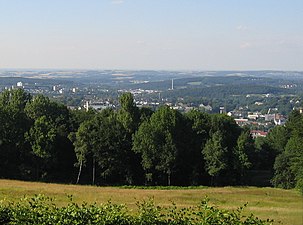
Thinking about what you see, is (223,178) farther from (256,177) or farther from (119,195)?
(119,195)

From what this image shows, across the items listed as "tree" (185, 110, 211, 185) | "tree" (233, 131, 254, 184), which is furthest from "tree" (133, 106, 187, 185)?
"tree" (233, 131, 254, 184)

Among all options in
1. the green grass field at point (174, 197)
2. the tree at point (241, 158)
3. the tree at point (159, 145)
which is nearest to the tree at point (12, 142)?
the green grass field at point (174, 197)

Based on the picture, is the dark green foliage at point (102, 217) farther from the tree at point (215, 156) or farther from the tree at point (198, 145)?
the tree at point (198, 145)

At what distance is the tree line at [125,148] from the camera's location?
151 ft

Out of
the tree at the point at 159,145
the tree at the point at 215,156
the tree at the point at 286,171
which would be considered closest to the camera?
the tree at the point at 159,145

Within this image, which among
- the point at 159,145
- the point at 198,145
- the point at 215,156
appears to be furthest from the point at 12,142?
the point at 215,156

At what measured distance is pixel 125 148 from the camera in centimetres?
4794

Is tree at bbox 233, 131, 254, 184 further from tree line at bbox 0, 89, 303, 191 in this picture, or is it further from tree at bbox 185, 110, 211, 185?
tree at bbox 185, 110, 211, 185

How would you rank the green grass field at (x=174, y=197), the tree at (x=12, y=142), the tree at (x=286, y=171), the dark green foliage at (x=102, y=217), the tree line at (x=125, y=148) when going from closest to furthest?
the dark green foliage at (x=102, y=217), the green grass field at (x=174, y=197), the tree at (x=12, y=142), the tree line at (x=125, y=148), the tree at (x=286, y=171)

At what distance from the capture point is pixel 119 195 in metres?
32.8

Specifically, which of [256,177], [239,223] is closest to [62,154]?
[256,177]

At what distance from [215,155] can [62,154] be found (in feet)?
53.5

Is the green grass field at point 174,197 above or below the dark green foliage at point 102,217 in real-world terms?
below

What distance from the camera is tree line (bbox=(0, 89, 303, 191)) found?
46094 millimetres
